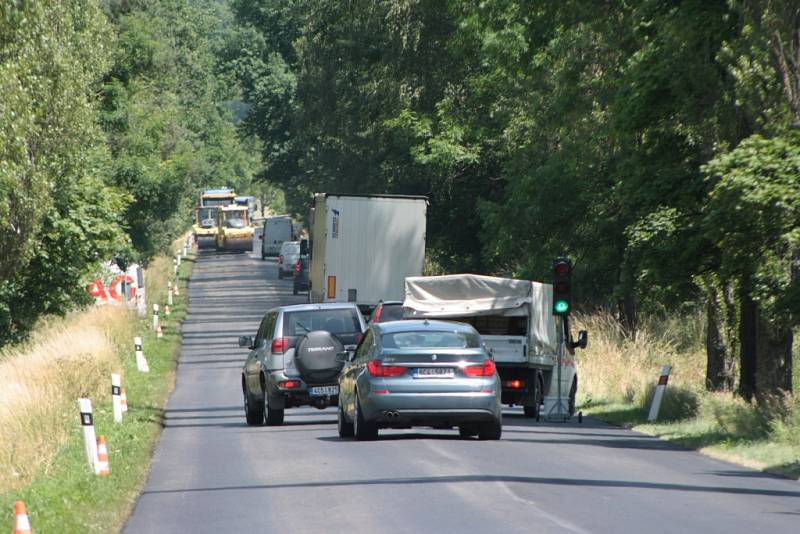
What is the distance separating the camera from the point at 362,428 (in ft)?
65.9

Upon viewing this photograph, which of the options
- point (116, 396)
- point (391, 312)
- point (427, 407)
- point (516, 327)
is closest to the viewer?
point (427, 407)

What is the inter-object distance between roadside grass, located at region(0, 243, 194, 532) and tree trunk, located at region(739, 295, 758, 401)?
10.4 m

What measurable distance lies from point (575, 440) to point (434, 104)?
96.0 ft

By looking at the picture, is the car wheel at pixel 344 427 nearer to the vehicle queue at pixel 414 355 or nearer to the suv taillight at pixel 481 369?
the vehicle queue at pixel 414 355

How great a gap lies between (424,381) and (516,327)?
25.1 ft

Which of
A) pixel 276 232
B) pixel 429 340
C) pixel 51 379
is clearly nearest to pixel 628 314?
pixel 51 379

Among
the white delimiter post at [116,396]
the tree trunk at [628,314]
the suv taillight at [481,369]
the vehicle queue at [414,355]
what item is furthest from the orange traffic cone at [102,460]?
the tree trunk at [628,314]

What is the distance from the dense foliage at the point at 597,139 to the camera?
872 inches

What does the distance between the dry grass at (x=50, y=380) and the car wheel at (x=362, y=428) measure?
3.88 m

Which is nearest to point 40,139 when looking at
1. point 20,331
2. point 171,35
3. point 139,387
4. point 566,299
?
point 139,387

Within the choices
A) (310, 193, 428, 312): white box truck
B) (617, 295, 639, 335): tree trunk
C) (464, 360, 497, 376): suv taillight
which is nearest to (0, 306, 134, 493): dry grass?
(464, 360, 497, 376): suv taillight

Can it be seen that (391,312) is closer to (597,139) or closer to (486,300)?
(486,300)

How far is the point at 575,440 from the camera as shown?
21.6m

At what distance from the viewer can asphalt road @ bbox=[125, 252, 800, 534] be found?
484 inches
